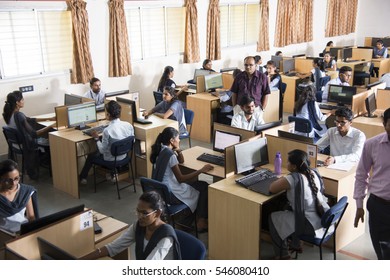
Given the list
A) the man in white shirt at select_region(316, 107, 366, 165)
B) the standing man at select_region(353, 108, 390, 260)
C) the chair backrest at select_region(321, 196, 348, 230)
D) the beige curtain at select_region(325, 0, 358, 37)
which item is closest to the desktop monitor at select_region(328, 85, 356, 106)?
the man in white shirt at select_region(316, 107, 366, 165)

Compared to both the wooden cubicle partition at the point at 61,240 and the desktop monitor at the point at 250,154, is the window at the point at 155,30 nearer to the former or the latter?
the desktop monitor at the point at 250,154

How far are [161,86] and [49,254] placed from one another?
241 inches

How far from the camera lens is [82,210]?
9.87 ft

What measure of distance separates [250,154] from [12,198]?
2206 millimetres

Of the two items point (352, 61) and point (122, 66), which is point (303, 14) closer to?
point (352, 61)

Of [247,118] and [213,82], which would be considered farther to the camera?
[213,82]

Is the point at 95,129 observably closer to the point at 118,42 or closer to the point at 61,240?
the point at 118,42

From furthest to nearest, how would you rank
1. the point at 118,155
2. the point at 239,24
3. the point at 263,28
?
the point at 263,28 → the point at 239,24 → the point at 118,155

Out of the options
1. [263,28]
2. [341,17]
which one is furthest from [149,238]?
[341,17]

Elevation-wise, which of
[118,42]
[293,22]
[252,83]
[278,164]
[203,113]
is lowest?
[203,113]

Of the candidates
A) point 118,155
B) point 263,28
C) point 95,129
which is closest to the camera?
point 118,155

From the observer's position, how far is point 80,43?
783 cm

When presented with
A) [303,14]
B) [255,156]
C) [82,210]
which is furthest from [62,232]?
[303,14]

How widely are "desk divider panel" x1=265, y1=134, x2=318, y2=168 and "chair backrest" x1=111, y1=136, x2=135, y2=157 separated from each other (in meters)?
1.74
